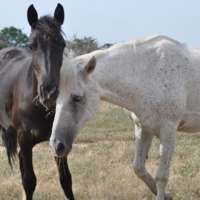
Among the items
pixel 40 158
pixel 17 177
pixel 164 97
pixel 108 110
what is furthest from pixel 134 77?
pixel 108 110

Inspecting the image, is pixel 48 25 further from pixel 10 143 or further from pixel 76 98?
pixel 10 143

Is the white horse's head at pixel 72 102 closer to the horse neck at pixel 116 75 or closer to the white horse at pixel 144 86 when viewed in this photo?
the white horse at pixel 144 86

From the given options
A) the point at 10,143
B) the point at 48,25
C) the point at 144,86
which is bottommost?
the point at 10,143

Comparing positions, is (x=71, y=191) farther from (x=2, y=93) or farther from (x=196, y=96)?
(x=196, y=96)

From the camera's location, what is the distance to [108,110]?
13172 mm

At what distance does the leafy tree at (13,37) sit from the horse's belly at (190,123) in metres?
34.1

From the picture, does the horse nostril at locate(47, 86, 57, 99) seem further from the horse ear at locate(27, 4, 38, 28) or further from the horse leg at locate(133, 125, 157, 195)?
the horse leg at locate(133, 125, 157, 195)

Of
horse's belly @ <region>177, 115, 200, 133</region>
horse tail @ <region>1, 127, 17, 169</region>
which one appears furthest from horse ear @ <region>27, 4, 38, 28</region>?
horse tail @ <region>1, 127, 17, 169</region>

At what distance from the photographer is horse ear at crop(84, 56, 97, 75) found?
12.5 ft

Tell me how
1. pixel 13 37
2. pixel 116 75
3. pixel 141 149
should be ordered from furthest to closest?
pixel 13 37 < pixel 141 149 < pixel 116 75

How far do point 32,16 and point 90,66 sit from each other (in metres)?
0.79

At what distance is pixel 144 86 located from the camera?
165 inches

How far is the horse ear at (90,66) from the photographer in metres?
3.81

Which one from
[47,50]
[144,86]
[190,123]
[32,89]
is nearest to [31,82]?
[32,89]
